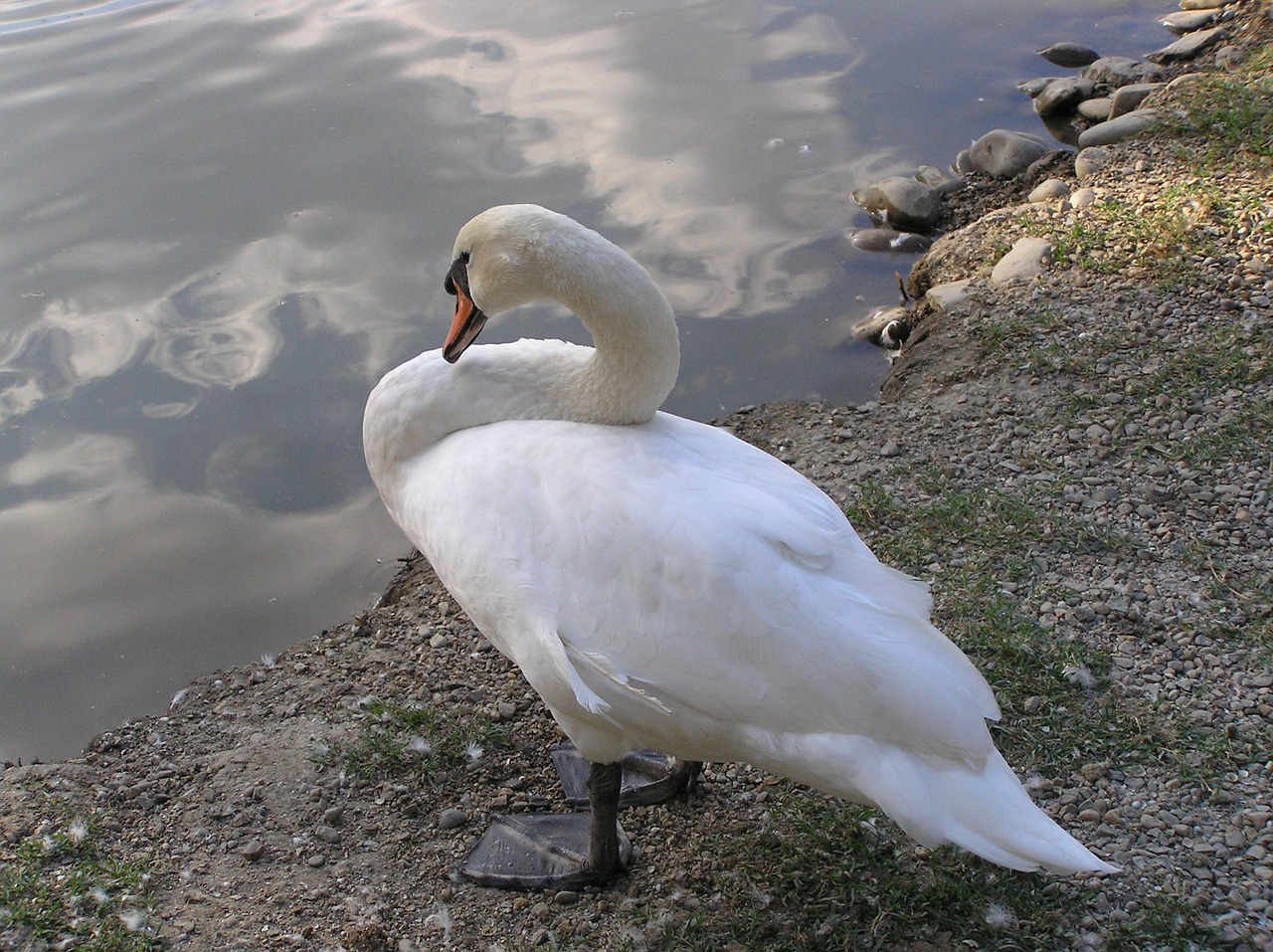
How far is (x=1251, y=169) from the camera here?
19.5 ft

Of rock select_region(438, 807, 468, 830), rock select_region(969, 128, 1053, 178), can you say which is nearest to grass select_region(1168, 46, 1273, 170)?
rock select_region(969, 128, 1053, 178)

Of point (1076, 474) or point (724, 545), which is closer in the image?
point (724, 545)

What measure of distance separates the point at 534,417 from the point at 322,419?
2828 millimetres

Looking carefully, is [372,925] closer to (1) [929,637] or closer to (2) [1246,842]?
(1) [929,637]

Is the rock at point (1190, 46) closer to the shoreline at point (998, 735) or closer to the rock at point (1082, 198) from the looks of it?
the rock at point (1082, 198)

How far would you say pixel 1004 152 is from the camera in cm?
735

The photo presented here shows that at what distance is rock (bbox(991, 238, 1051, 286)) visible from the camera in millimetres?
5676

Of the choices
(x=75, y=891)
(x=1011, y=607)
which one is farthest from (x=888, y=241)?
(x=75, y=891)

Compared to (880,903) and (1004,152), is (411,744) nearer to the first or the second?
(880,903)

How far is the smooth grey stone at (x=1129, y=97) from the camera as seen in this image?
7.69m

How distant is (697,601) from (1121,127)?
581 centimetres

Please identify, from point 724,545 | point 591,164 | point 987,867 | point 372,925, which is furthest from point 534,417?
point 591,164

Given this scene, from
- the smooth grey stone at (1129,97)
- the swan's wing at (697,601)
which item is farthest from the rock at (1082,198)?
the swan's wing at (697,601)

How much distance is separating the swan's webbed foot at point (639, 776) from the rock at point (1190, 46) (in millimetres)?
7390
